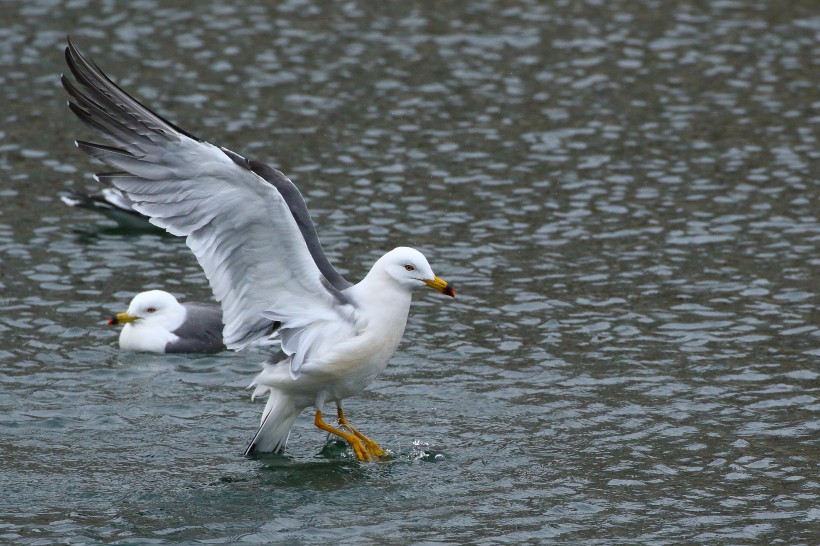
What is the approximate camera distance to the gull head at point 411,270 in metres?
10.6

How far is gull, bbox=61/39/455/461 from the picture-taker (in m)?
9.99

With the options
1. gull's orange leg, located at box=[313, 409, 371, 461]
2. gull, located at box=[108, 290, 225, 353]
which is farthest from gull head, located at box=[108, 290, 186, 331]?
gull's orange leg, located at box=[313, 409, 371, 461]

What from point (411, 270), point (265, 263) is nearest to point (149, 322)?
point (265, 263)

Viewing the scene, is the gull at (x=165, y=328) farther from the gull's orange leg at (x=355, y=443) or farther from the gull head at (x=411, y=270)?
the gull head at (x=411, y=270)

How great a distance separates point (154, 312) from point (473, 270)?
370cm

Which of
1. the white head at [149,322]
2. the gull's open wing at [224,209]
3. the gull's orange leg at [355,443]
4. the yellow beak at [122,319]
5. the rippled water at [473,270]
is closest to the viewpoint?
the gull's open wing at [224,209]

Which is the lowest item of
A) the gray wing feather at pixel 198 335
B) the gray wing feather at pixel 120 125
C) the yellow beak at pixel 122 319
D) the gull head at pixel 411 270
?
the gray wing feather at pixel 198 335

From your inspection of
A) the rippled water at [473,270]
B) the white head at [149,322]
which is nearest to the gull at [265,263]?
the rippled water at [473,270]

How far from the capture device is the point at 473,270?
1508cm

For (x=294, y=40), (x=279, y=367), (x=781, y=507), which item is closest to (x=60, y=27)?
(x=294, y=40)

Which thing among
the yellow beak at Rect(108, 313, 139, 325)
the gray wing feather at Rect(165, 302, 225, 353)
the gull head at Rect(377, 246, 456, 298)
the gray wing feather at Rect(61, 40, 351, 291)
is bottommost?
the gray wing feather at Rect(165, 302, 225, 353)

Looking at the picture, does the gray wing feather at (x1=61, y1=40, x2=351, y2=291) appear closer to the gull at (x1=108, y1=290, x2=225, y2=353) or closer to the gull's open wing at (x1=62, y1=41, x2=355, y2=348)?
the gull's open wing at (x1=62, y1=41, x2=355, y2=348)

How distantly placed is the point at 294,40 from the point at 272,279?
1315 cm

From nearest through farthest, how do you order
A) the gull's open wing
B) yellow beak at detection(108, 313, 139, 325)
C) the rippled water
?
1. the gull's open wing
2. the rippled water
3. yellow beak at detection(108, 313, 139, 325)
